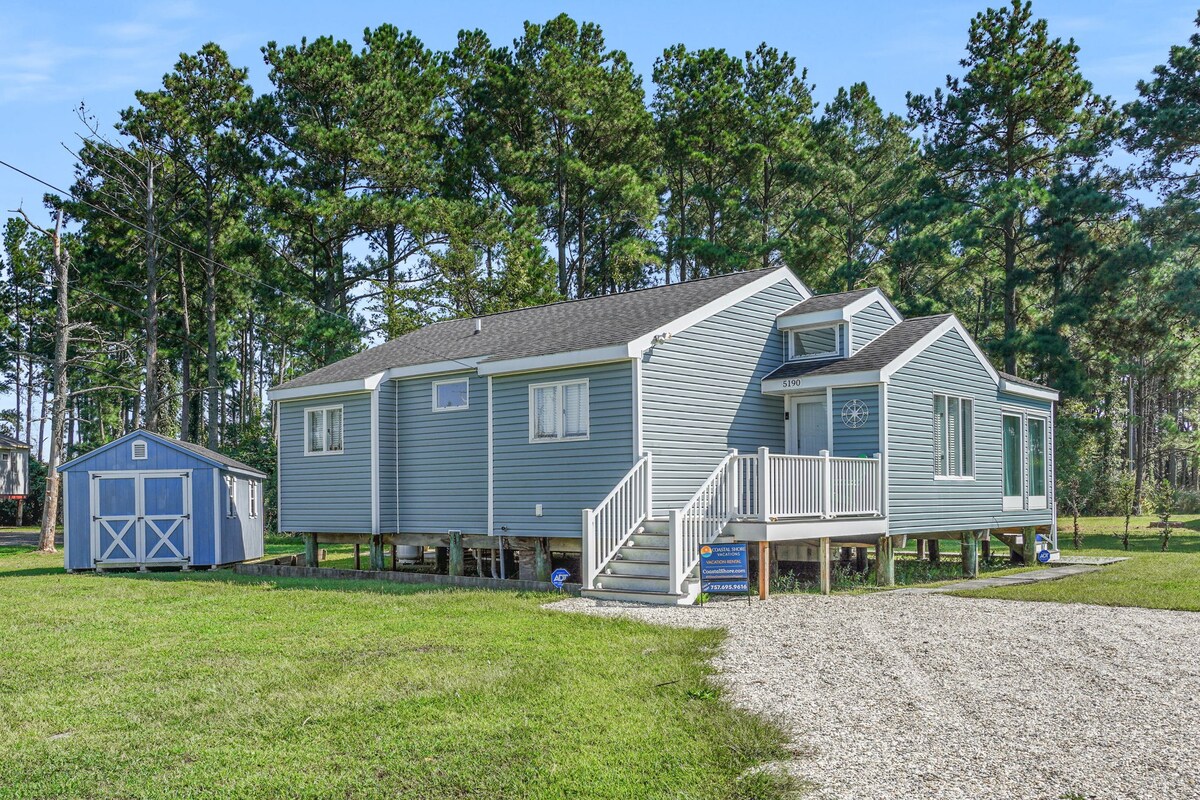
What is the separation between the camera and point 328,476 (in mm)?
18781

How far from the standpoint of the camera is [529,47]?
35.8m

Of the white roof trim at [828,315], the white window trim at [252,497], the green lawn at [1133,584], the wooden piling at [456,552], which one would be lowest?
the green lawn at [1133,584]

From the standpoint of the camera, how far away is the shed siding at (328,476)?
1816 centimetres

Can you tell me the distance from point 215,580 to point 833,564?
1155 centimetres

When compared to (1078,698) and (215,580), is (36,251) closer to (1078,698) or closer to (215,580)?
(215,580)

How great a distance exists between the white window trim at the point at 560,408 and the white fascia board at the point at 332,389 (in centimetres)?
346

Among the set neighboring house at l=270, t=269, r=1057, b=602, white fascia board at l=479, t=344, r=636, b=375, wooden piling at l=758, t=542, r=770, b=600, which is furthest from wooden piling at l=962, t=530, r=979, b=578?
white fascia board at l=479, t=344, r=636, b=375

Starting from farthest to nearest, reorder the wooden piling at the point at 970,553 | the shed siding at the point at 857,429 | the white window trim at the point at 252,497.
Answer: the white window trim at the point at 252,497, the wooden piling at the point at 970,553, the shed siding at the point at 857,429

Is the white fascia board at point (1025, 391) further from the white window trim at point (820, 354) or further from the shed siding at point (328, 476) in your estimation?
the shed siding at point (328, 476)

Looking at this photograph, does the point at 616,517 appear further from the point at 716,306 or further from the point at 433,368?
the point at 433,368

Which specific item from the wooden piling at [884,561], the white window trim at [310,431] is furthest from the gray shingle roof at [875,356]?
the white window trim at [310,431]

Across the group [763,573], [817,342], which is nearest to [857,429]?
[817,342]

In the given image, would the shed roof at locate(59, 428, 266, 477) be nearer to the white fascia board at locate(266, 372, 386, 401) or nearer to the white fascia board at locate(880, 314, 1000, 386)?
the white fascia board at locate(266, 372, 386, 401)

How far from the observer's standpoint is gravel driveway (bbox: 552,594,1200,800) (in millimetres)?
5633
